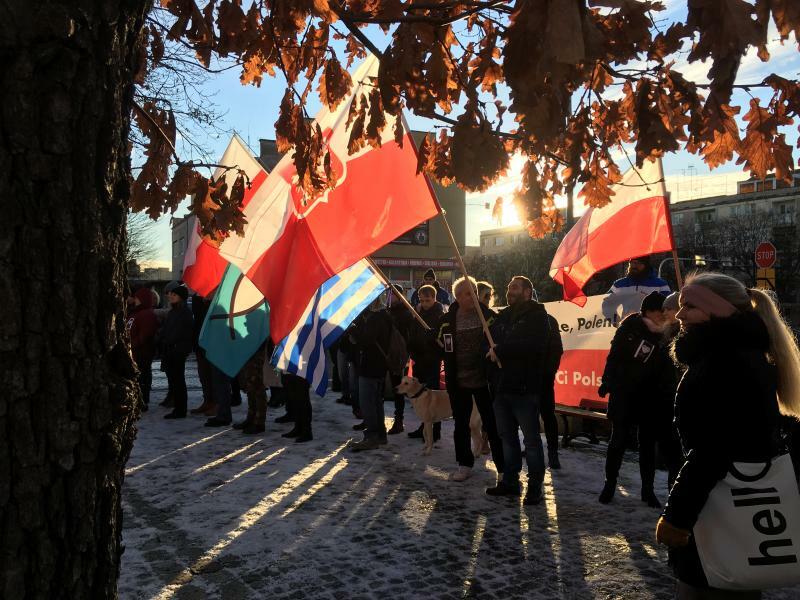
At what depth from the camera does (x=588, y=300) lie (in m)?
8.38

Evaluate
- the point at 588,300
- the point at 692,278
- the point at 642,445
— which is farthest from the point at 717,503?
the point at 588,300

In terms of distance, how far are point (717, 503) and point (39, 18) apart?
2.62 meters

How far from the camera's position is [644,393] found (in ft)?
19.0

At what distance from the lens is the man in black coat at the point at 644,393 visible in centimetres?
574

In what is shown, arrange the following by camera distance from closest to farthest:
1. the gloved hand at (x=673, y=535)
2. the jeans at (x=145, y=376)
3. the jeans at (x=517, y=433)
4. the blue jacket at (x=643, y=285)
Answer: the gloved hand at (x=673, y=535), the jeans at (x=517, y=433), the blue jacket at (x=643, y=285), the jeans at (x=145, y=376)

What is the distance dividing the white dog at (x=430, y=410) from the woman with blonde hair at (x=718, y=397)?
4.88 meters

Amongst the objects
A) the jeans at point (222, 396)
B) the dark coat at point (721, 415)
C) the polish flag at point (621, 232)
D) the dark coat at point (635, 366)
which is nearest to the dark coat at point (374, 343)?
the polish flag at point (621, 232)

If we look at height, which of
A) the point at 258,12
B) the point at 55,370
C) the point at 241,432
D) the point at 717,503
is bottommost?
the point at 241,432

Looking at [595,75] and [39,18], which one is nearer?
[39,18]

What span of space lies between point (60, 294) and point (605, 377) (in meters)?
5.19

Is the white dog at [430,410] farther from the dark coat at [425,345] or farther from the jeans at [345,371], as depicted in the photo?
the jeans at [345,371]

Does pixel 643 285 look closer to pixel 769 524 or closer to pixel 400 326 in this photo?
pixel 400 326

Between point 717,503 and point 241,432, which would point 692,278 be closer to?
point 717,503

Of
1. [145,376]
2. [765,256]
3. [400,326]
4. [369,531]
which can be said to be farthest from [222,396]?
[765,256]
